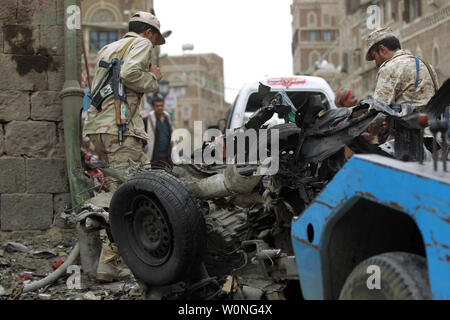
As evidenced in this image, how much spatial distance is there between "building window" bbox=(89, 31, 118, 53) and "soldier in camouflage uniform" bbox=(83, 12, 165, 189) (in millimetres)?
36624

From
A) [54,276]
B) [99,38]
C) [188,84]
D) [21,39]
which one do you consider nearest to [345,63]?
[99,38]

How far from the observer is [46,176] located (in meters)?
6.40

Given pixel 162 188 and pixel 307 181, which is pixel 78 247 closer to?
pixel 162 188

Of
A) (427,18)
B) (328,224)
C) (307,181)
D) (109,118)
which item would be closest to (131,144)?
(109,118)

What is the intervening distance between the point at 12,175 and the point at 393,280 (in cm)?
519

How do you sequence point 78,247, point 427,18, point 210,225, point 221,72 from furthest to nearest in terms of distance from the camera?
point 221,72, point 427,18, point 78,247, point 210,225

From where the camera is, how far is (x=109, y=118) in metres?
5.09

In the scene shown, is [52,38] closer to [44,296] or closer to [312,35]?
[44,296]

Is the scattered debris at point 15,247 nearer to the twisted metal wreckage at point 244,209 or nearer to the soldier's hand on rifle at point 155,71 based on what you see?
the soldier's hand on rifle at point 155,71

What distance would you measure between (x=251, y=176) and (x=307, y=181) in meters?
0.34

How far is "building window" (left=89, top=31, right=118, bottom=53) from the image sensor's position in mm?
40531

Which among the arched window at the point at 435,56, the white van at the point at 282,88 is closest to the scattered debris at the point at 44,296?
the white van at the point at 282,88

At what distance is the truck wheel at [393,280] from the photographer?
2084mm

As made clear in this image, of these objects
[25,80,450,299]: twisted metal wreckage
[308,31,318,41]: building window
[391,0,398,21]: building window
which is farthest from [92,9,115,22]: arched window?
[308,31,318,41]: building window
